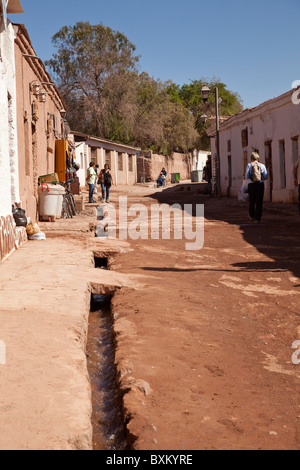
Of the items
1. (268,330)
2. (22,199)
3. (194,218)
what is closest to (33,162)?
(22,199)

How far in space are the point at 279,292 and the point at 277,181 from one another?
15413mm

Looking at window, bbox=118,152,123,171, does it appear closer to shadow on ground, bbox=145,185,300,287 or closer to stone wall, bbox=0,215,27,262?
shadow on ground, bbox=145,185,300,287

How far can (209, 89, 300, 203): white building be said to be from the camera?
64.3ft

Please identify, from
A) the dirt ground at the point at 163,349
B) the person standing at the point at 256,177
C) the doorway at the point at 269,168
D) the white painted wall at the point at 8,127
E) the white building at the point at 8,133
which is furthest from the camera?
the doorway at the point at 269,168

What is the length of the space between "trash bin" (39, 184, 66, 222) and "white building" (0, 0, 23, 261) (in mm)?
3049

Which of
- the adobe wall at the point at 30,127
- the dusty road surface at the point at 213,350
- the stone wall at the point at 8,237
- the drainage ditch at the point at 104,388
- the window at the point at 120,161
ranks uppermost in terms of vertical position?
the window at the point at 120,161

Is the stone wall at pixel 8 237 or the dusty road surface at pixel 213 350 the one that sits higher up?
the stone wall at pixel 8 237

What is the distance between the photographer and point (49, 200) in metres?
13.3

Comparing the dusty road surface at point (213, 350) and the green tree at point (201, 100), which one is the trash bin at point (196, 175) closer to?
the green tree at point (201, 100)

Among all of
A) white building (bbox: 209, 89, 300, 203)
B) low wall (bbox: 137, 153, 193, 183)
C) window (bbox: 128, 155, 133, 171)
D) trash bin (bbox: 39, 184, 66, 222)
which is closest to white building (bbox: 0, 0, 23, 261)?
trash bin (bbox: 39, 184, 66, 222)

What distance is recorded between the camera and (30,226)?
10211 millimetres

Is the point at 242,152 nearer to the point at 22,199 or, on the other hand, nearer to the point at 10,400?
the point at 22,199

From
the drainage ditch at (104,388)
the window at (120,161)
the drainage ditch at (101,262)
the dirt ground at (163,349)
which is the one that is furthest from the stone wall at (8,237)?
the window at (120,161)

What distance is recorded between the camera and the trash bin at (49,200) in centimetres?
1320
